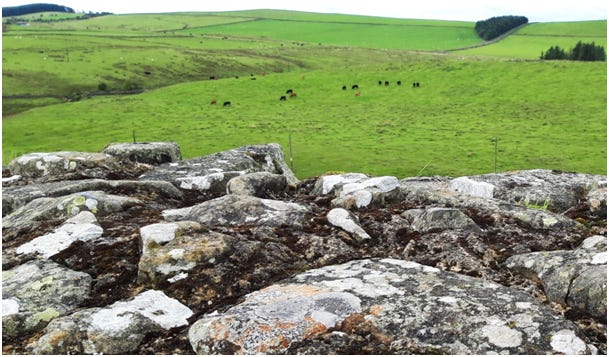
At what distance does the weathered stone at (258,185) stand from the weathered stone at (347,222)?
4.00 metres

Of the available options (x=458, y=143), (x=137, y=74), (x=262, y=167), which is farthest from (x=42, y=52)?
(x=262, y=167)

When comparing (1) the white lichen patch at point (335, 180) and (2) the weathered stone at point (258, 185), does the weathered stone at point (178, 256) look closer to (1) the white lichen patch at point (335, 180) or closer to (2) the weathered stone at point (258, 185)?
(2) the weathered stone at point (258, 185)

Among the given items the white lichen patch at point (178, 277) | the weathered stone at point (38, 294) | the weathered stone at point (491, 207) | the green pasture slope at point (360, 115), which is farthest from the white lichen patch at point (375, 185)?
the green pasture slope at point (360, 115)

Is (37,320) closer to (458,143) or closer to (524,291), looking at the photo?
(524,291)

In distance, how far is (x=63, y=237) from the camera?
939 centimetres

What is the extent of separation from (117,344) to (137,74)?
110108 millimetres

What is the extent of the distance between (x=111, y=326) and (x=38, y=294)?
5.51 feet

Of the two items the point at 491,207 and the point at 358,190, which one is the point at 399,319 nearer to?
the point at 491,207

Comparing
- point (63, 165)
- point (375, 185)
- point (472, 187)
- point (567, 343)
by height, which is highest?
point (63, 165)

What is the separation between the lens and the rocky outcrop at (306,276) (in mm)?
6438

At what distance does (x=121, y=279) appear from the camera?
8.16m

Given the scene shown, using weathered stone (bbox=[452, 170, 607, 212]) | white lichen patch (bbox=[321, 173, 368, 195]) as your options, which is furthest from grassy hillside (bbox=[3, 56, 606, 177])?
white lichen patch (bbox=[321, 173, 368, 195])

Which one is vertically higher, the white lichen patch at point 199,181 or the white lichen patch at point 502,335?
the white lichen patch at point 199,181

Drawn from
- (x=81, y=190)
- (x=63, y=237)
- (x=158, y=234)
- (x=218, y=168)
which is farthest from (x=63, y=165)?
(x=158, y=234)
